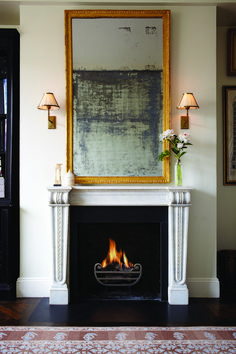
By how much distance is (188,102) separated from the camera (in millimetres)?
3139

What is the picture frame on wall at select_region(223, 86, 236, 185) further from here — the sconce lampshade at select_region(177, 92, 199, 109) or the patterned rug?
the patterned rug

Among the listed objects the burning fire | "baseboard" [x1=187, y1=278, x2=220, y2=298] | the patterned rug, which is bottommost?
the patterned rug

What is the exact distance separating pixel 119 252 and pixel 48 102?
1608 millimetres

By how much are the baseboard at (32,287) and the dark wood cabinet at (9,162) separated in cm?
6

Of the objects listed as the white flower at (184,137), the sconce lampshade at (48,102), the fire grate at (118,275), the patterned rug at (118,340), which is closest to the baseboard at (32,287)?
the fire grate at (118,275)

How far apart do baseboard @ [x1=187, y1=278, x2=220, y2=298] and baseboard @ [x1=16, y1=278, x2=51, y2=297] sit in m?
1.39

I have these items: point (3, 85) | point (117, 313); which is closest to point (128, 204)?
point (117, 313)

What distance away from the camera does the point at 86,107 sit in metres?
3.31

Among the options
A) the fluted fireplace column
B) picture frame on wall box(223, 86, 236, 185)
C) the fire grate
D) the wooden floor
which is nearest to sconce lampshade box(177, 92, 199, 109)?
picture frame on wall box(223, 86, 236, 185)

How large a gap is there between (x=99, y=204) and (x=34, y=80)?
1.37 metres

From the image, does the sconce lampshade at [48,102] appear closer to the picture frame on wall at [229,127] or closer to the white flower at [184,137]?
→ the white flower at [184,137]

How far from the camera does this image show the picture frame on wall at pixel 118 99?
3289 mm

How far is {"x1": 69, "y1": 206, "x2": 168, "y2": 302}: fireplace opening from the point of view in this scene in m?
3.22

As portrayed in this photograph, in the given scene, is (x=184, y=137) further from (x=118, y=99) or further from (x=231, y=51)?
(x=231, y=51)
